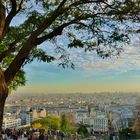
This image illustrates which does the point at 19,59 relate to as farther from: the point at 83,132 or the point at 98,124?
the point at 98,124

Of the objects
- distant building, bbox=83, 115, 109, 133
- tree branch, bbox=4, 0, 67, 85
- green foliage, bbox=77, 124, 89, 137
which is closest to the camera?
tree branch, bbox=4, 0, 67, 85

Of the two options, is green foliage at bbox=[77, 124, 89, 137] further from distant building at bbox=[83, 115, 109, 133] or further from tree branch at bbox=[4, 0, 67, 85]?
tree branch at bbox=[4, 0, 67, 85]

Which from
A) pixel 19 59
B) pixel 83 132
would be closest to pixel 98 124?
pixel 83 132

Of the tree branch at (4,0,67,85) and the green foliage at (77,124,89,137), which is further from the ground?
the tree branch at (4,0,67,85)

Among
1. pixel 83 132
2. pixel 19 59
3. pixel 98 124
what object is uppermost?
pixel 19 59

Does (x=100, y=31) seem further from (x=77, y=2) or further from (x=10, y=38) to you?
(x=10, y=38)

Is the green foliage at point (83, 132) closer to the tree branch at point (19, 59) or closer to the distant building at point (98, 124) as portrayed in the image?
the distant building at point (98, 124)

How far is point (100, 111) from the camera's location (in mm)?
160625

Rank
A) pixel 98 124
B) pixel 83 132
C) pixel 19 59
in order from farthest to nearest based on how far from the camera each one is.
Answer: pixel 98 124
pixel 83 132
pixel 19 59

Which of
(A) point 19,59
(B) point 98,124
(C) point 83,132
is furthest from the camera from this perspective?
(B) point 98,124

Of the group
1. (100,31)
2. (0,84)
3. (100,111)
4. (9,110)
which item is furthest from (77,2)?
(9,110)

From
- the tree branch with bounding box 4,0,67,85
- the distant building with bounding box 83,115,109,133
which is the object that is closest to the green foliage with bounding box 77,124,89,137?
the distant building with bounding box 83,115,109,133

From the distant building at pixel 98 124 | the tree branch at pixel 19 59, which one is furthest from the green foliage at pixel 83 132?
the tree branch at pixel 19 59

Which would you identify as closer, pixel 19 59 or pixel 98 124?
pixel 19 59
